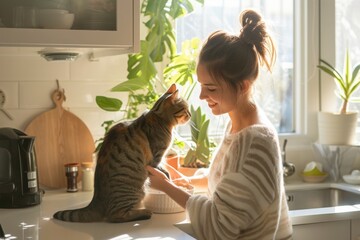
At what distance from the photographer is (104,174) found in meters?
1.77

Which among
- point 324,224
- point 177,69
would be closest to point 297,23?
point 177,69

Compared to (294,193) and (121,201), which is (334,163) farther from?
(121,201)

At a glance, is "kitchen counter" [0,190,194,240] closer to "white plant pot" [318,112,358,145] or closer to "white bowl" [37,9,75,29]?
"white bowl" [37,9,75,29]

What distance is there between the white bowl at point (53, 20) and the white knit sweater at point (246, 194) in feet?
2.41

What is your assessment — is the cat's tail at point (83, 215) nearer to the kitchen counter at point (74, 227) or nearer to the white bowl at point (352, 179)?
the kitchen counter at point (74, 227)

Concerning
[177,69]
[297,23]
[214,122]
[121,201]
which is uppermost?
[297,23]

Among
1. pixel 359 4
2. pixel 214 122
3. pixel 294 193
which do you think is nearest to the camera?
pixel 294 193

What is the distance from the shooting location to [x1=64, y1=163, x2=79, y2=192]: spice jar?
2.30 metres

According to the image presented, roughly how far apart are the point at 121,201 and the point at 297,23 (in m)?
1.60

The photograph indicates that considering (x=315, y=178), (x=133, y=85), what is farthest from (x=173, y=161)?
(x=315, y=178)

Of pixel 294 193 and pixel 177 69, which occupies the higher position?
pixel 177 69

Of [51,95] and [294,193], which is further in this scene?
[294,193]

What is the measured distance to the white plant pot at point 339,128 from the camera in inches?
108

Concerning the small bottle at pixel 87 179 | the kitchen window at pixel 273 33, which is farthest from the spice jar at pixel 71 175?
the kitchen window at pixel 273 33
